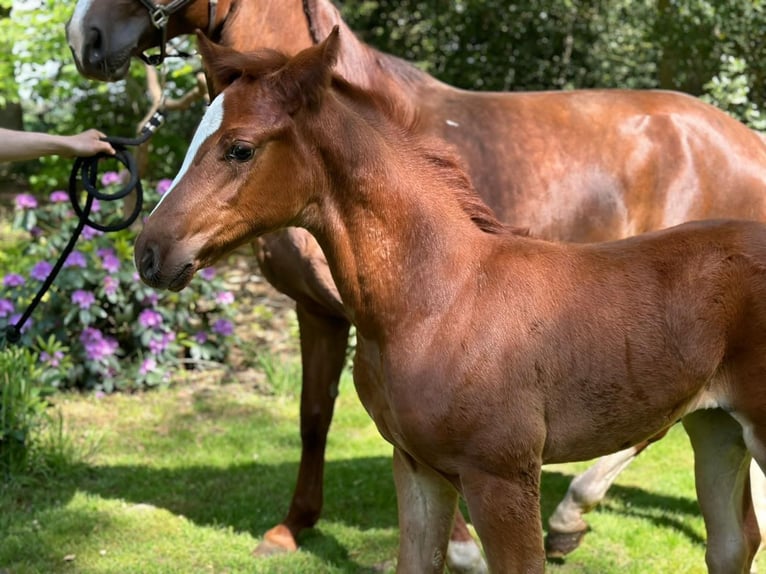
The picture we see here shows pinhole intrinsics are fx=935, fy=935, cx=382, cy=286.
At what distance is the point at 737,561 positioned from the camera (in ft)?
10.2

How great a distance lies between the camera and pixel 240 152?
2576 millimetres

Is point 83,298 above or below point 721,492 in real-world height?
below

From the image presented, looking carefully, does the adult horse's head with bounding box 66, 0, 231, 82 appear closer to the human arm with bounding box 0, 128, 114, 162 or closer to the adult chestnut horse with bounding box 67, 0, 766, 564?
the adult chestnut horse with bounding box 67, 0, 766, 564

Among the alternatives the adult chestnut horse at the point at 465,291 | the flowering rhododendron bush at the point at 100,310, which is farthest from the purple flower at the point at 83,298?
the adult chestnut horse at the point at 465,291

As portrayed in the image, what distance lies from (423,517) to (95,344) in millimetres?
4014

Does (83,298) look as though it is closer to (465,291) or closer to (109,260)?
(109,260)

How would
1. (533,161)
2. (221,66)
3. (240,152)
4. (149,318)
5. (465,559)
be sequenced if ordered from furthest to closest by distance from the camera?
(149,318)
(533,161)
(465,559)
(221,66)
(240,152)

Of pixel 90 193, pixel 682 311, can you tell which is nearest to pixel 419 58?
pixel 90 193

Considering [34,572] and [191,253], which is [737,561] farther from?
[34,572]

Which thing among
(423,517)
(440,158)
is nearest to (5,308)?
(423,517)

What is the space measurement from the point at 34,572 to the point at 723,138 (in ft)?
12.0

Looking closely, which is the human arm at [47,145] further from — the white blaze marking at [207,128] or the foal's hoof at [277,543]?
the foal's hoof at [277,543]

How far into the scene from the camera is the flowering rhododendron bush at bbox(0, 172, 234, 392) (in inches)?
251

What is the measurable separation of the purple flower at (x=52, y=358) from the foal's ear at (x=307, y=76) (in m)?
4.12
